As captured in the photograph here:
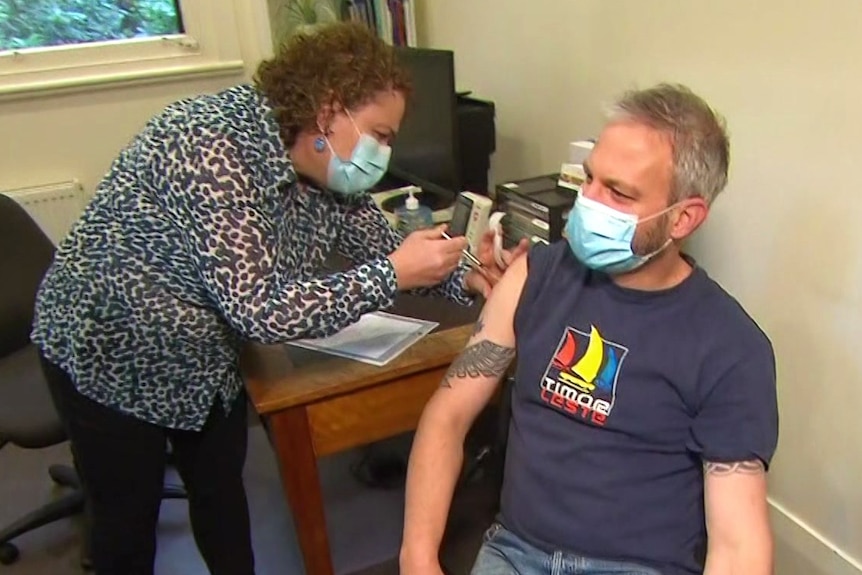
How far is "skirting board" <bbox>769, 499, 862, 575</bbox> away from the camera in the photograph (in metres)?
1.56

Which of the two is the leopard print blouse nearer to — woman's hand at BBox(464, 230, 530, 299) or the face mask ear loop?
the face mask ear loop

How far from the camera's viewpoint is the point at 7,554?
2.03 metres

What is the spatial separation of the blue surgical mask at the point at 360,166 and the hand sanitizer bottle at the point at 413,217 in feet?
2.29

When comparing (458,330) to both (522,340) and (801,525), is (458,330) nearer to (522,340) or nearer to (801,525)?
(522,340)

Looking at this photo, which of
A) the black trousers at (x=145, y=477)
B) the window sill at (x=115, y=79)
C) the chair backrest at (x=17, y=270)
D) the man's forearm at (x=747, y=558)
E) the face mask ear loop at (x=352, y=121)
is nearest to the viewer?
the man's forearm at (x=747, y=558)

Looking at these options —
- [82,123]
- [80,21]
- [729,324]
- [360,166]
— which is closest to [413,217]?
[360,166]

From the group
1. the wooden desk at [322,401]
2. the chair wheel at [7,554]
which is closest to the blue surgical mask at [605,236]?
the wooden desk at [322,401]

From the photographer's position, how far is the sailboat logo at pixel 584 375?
1157 mm

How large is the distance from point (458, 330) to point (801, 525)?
863 mm

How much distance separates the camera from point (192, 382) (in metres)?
1.39

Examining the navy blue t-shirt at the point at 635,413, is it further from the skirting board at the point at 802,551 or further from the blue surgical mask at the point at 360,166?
the skirting board at the point at 802,551

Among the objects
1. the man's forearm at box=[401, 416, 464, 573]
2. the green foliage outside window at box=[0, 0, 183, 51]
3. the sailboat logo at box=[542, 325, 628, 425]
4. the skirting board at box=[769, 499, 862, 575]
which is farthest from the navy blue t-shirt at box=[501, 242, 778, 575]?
the green foliage outside window at box=[0, 0, 183, 51]

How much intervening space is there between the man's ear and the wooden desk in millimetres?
543

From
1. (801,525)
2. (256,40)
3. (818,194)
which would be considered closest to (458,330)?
(818,194)
